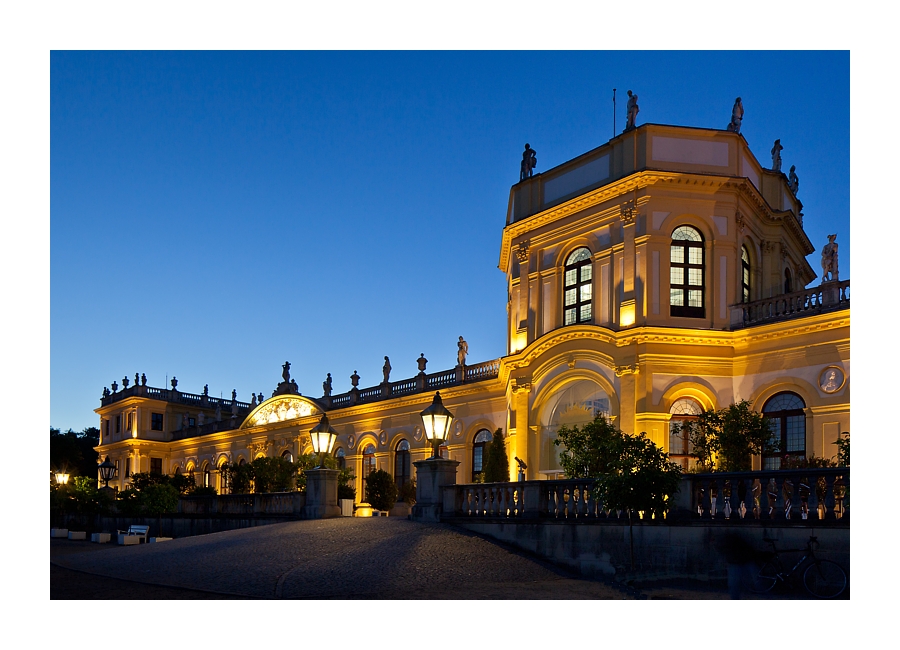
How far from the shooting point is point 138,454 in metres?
62.8

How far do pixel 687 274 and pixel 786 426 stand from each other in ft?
17.8

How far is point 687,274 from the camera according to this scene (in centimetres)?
2739

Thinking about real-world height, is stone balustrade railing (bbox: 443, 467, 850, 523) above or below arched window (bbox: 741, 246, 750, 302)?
below

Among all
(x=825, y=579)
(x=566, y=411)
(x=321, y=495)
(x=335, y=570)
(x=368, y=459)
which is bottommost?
(x=368, y=459)

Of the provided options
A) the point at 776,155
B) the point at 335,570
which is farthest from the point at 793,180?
the point at 335,570

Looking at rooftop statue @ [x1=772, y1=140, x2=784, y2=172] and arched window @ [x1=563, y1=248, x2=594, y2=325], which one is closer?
arched window @ [x1=563, y1=248, x2=594, y2=325]

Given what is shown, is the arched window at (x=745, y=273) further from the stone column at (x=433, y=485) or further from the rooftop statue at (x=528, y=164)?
the stone column at (x=433, y=485)

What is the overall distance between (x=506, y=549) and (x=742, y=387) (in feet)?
41.7

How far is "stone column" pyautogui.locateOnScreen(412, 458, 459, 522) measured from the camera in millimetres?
19219

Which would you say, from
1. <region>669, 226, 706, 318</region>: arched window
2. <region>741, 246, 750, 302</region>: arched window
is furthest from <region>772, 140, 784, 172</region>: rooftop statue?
<region>669, 226, 706, 318</region>: arched window

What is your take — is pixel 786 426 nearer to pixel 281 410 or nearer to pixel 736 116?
pixel 736 116

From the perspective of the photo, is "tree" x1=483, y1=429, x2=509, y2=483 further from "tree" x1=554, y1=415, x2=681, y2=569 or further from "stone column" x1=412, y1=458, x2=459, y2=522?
"tree" x1=554, y1=415, x2=681, y2=569

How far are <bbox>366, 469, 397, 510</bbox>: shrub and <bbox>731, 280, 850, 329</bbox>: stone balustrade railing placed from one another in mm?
Result: 13250

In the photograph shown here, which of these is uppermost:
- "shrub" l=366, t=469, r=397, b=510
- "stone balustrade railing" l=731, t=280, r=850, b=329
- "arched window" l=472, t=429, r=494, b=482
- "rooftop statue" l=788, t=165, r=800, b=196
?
"rooftop statue" l=788, t=165, r=800, b=196
